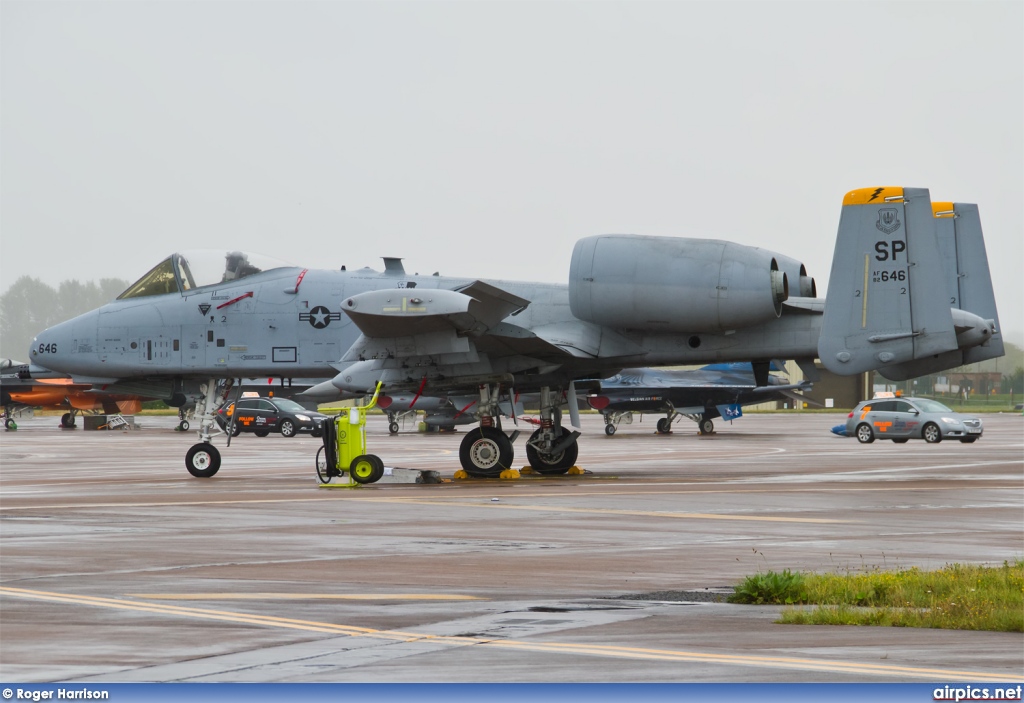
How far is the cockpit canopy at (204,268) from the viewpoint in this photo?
24.5 meters

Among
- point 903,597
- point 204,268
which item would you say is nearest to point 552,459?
point 204,268

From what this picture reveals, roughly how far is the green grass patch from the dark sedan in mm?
43327

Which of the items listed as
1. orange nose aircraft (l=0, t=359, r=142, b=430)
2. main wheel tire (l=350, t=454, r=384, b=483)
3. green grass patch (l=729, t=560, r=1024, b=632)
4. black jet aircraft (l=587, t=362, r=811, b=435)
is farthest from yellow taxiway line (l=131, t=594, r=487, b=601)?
orange nose aircraft (l=0, t=359, r=142, b=430)

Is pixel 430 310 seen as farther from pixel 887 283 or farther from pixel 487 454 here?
pixel 887 283

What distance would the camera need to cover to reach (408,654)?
21.9ft

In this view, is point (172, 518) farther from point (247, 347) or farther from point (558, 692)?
point (558, 692)

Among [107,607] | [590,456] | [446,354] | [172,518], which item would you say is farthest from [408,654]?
[590,456]

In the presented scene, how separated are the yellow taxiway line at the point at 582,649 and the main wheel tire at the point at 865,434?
36.9m

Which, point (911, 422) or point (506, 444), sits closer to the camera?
point (506, 444)

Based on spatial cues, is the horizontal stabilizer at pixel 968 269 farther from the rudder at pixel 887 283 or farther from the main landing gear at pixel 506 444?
the main landing gear at pixel 506 444

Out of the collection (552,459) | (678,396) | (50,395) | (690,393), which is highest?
(50,395)

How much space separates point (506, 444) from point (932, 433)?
23.6 meters

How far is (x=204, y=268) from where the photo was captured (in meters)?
24.5

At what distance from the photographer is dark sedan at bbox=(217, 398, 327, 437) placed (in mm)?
51594
